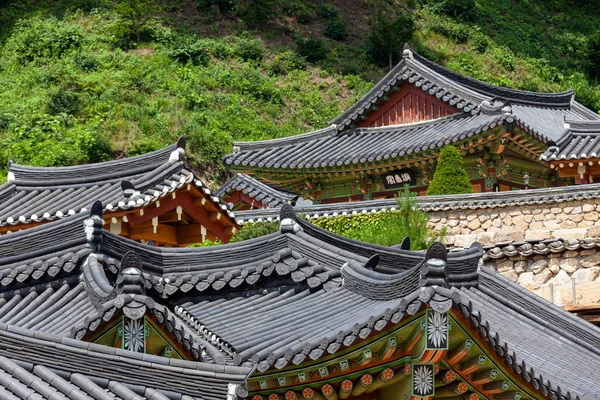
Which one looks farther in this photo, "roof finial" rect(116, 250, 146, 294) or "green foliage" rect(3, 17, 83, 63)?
"green foliage" rect(3, 17, 83, 63)

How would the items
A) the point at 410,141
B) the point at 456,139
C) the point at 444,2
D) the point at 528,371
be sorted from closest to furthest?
the point at 528,371
the point at 456,139
the point at 410,141
the point at 444,2

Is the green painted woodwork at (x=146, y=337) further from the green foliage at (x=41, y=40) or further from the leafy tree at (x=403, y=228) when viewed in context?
the green foliage at (x=41, y=40)

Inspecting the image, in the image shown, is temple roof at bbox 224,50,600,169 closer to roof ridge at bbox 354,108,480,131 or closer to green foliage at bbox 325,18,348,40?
roof ridge at bbox 354,108,480,131

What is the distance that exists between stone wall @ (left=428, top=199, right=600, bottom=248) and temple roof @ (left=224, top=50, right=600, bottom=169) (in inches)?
111

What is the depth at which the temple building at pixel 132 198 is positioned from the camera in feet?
52.8

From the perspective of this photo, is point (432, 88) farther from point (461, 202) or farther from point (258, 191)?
point (461, 202)

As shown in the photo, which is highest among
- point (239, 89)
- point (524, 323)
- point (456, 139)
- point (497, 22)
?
point (497, 22)

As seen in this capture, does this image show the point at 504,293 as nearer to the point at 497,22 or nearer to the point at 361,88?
the point at 361,88

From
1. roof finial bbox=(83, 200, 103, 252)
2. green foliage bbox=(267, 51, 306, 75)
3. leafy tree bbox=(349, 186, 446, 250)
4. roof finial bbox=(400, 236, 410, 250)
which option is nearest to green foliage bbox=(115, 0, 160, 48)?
green foliage bbox=(267, 51, 306, 75)

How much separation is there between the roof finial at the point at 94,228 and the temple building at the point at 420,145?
13.0 meters

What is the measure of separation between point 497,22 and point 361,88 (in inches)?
495

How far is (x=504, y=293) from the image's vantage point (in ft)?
48.9

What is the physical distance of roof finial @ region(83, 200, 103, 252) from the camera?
12.3m

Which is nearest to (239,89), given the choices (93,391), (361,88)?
(361,88)
